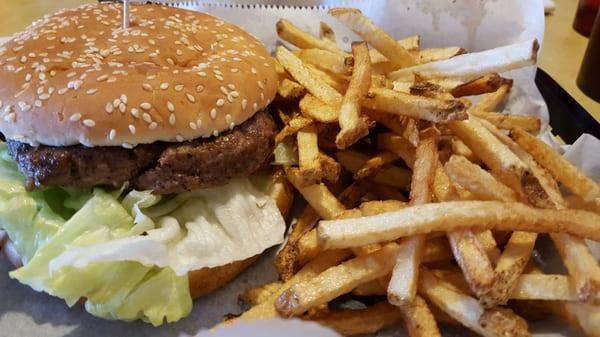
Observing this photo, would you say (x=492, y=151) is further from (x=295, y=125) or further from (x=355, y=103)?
(x=295, y=125)

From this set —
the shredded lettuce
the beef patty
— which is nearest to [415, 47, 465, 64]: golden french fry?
the beef patty

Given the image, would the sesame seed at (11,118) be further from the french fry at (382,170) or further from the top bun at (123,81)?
the french fry at (382,170)

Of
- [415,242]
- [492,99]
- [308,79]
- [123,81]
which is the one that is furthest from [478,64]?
[123,81]

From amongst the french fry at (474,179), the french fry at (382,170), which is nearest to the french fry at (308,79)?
the french fry at (382,170)

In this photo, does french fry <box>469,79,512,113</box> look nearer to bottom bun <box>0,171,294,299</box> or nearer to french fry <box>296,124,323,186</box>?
french fry <box>296,124,323,186</box>

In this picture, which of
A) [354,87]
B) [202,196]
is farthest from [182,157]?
[354,87]

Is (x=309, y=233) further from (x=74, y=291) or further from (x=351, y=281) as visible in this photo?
(x=74, y=291)

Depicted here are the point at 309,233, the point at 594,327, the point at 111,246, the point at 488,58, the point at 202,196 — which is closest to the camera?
the point at 594,327
